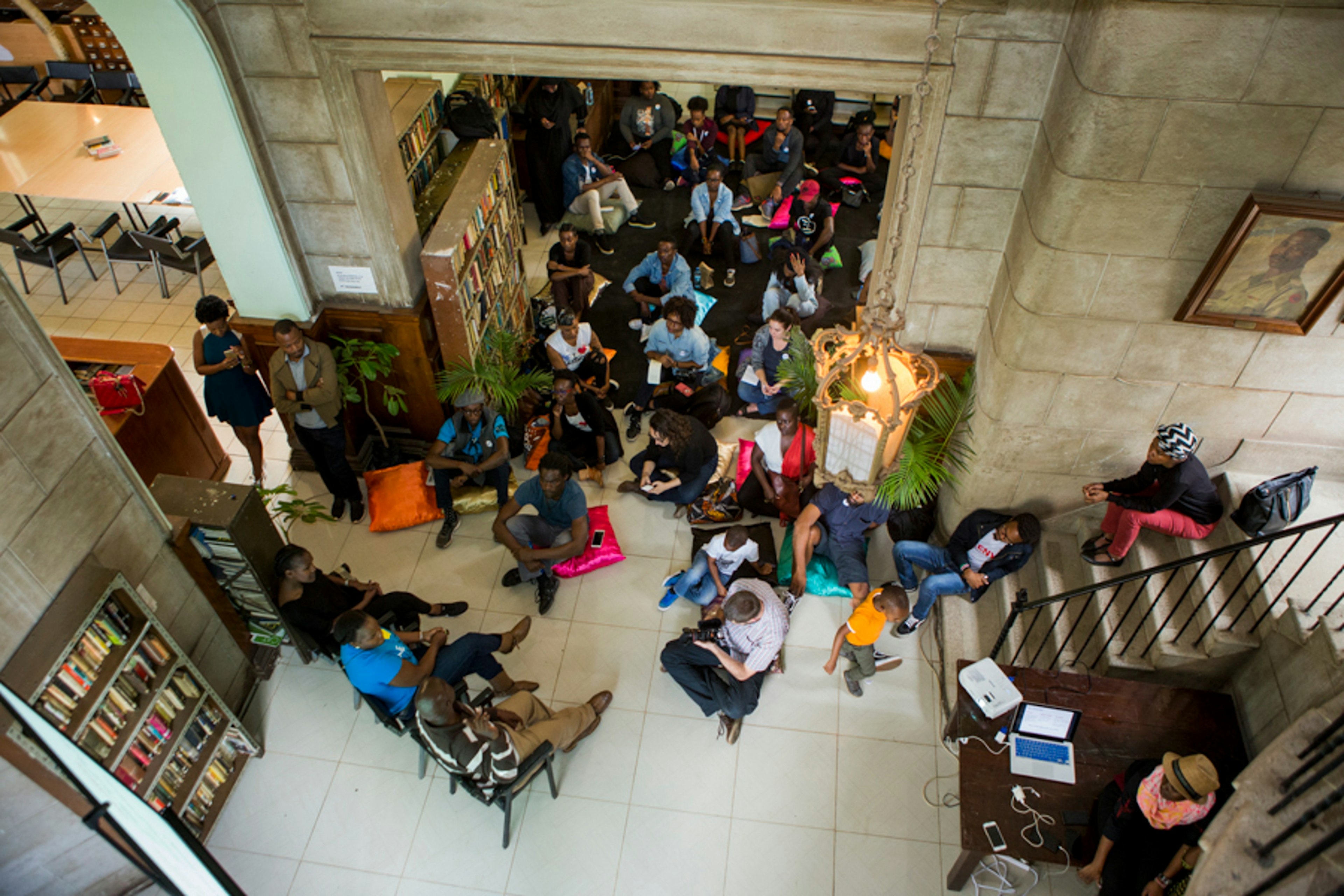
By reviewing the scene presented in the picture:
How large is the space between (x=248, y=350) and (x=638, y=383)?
3121 mm

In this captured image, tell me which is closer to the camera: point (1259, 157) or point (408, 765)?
point (1259, 157)

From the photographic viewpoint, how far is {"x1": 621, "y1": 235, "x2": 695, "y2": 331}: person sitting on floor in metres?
7.73

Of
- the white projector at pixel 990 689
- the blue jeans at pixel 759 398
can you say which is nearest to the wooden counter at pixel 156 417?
the blue jeans at pixel 759 398

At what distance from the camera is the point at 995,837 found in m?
4.09

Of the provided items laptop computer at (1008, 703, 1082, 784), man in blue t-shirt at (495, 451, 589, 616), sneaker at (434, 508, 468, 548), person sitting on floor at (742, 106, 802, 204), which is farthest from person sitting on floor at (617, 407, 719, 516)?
person sitting on floor at (742, 106, 802, 204)

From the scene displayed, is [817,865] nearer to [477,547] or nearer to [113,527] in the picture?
[477,547]

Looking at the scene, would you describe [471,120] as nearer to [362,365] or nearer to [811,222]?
[362,365]

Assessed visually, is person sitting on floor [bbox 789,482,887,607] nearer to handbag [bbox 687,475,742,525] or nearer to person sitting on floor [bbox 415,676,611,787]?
handbag [bbox 687,475,742,525]

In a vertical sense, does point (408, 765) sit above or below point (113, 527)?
below

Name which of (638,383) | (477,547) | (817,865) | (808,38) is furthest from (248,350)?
(817,865)

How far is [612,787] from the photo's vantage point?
489 cm

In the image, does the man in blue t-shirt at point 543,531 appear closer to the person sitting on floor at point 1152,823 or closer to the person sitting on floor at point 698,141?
the person sitting on floor at point 1152,823

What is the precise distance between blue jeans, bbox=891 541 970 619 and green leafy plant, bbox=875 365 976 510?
0.97ft

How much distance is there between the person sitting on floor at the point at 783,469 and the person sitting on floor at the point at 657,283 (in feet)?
6.96
